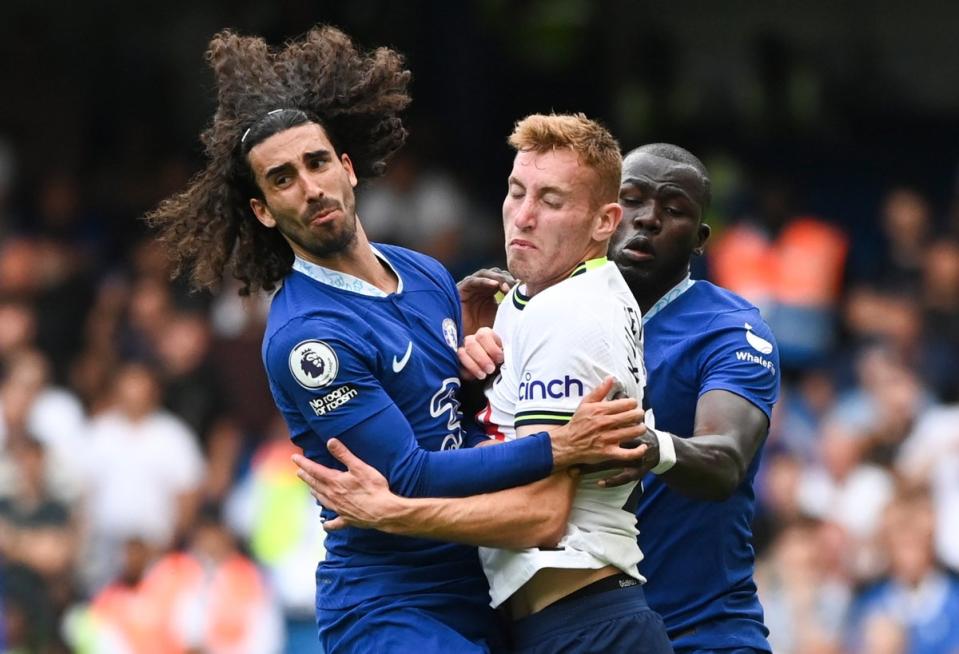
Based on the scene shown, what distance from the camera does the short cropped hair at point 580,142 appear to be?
4512mm

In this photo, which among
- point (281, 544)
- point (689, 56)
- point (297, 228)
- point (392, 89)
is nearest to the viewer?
point (297, 228)

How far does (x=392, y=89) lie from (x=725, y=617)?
1.74 m

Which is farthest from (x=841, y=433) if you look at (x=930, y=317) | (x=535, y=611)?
(x=535, y=611)

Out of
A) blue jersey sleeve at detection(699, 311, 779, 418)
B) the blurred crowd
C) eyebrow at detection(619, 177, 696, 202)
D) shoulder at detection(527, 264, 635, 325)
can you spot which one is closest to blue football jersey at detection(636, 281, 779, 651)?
blue jersey sleeve at detection(699, 311, 779, 418)

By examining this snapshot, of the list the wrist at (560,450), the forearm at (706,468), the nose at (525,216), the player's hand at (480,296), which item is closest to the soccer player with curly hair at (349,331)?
the wrist at (560,450)

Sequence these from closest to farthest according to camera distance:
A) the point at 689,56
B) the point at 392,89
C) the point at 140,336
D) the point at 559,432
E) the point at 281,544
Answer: the point at 559,432
the point at 392,89
the point at 281,544
the point at 140,336
the point at 689,56

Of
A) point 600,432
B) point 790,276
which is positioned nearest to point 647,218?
point 600,432

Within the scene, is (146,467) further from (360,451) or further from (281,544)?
(360,451)

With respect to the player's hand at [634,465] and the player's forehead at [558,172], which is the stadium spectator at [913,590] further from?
the player's forehead at [558,172]

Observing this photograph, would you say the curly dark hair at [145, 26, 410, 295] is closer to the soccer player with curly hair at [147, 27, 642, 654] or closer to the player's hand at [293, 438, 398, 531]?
the soccer player with curly hair at [147, 27, 642, 654]

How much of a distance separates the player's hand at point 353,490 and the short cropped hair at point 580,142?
34.3 inches

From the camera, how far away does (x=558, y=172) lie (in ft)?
14.8

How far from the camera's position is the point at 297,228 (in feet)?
15.4

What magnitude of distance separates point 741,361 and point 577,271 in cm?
68
